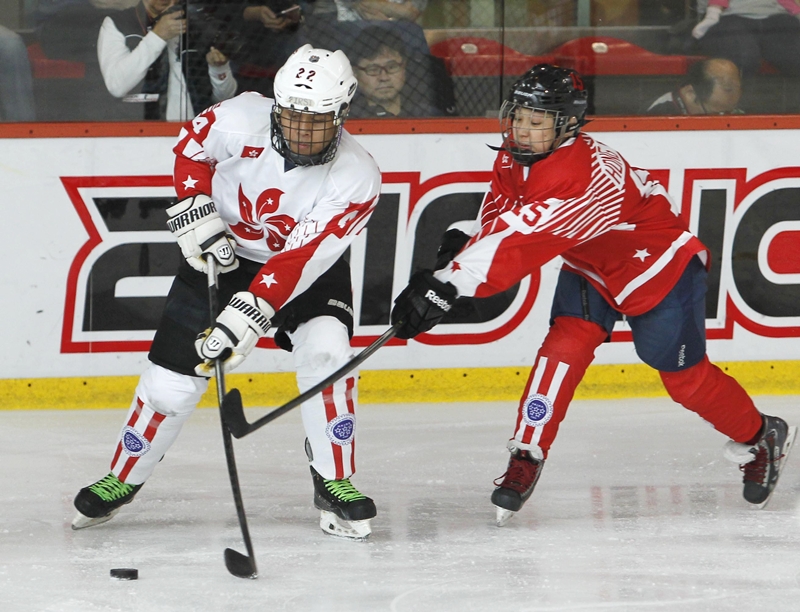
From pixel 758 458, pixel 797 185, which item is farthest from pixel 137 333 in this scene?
pixel 797 185

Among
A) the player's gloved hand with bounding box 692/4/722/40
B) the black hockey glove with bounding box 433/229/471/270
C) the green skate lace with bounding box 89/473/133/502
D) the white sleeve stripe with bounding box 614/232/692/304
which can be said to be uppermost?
the player's gloved hand with bounding box 692/4/722/40

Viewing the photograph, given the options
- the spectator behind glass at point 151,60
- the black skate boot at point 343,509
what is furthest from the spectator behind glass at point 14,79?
the black skate boot at point 343,509

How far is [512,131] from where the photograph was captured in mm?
2686

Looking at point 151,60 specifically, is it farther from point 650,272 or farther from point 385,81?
point 650,272

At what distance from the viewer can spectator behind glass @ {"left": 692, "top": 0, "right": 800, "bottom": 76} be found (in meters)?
4.20

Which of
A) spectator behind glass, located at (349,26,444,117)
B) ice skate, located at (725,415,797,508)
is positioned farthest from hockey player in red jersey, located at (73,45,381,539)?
spectator behind glass, located at (349,26,444,117)

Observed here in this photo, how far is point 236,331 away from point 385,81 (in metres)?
1.91

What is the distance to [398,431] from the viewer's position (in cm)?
376

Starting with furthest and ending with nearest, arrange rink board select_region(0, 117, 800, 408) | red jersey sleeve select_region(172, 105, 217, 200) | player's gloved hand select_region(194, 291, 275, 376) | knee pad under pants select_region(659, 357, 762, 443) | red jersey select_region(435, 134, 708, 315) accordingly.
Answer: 1. rink board select_region(0, 117, 800, 408)
2. knee pad under pants select_region(659, 357, 762, 443)
3. red jersey sleeve select_region(172, 105, 217, 200)
4. red jersey select_region(435, 134, 708, 315)
5. player's gloved hand select_region(194, 291, 275, 376)

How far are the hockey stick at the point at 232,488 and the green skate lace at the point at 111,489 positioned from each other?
39 cm

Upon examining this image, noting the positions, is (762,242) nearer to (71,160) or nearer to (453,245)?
(453,245)

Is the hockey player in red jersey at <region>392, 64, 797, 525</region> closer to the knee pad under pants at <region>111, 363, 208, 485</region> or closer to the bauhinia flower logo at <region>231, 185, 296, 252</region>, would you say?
the bauhinia flower logo at <region>231, 185, 296, 252</region>

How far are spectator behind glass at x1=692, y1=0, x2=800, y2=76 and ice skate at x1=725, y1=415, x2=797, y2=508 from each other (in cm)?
170

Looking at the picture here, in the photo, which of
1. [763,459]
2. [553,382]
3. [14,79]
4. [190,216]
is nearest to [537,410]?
[553,382]
